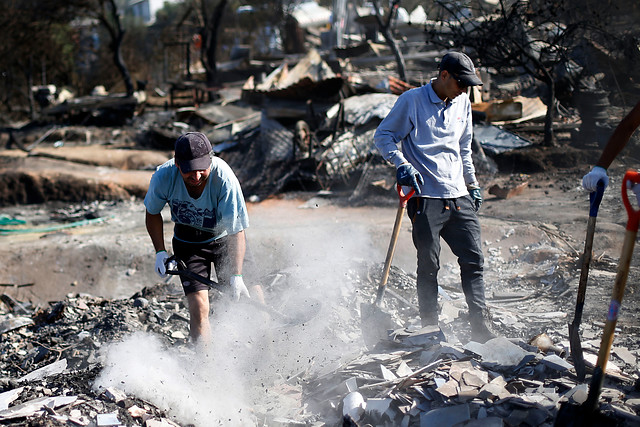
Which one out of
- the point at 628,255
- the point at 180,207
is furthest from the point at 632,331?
the point at 180,207

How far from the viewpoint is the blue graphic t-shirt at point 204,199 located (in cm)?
349

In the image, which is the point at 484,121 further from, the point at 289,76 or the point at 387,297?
the point at 387,297

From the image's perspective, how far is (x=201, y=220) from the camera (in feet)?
11.8

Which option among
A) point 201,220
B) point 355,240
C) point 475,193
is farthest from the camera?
point 355,240

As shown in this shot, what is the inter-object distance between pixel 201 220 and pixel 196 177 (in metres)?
0.40

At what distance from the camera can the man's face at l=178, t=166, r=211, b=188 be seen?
3283 mm

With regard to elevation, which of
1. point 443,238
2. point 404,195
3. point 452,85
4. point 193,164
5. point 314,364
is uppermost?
point 452,85

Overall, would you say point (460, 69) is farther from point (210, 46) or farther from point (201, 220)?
point (210, 46)

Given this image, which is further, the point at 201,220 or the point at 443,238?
the point at 443,238

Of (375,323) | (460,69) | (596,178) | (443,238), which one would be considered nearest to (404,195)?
(443,238)

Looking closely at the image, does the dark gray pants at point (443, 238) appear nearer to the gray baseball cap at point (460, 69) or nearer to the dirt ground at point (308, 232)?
the gray baseball cap at point (460, 69)

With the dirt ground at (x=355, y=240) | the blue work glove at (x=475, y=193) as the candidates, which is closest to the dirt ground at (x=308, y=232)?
the dirt ground at (x=355, y=240)

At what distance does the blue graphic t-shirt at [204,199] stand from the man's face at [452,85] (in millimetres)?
1534

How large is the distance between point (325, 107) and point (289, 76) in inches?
111
